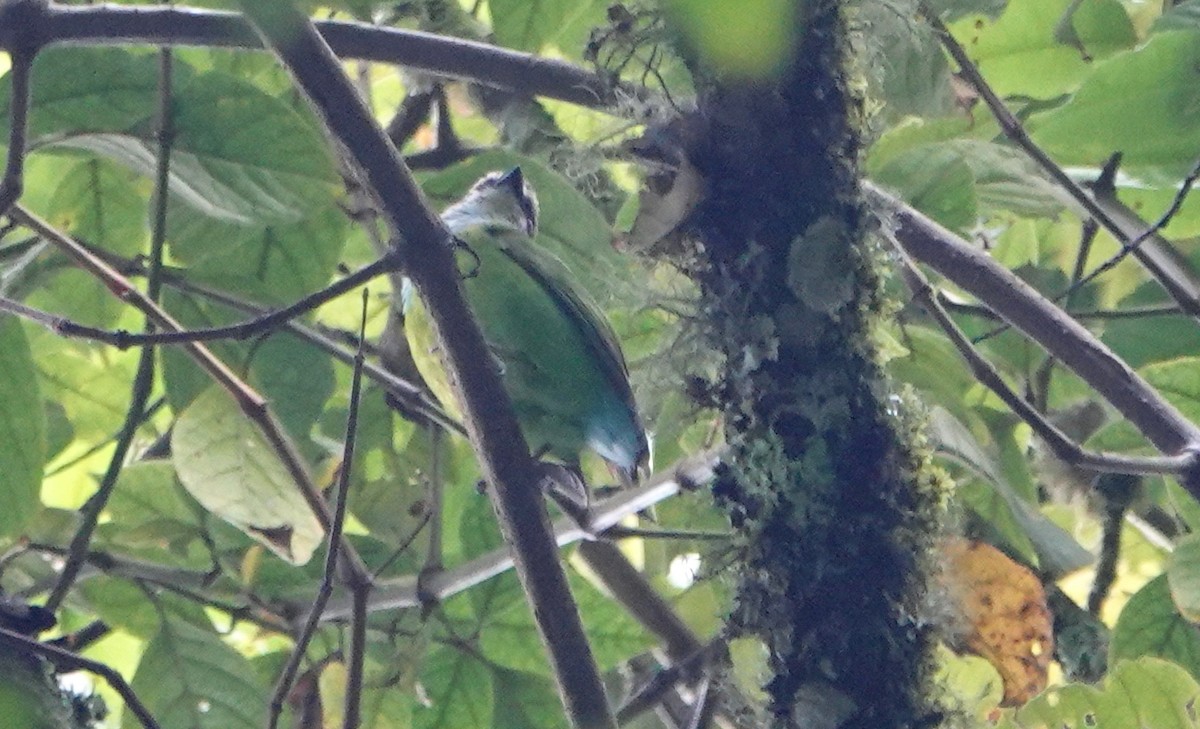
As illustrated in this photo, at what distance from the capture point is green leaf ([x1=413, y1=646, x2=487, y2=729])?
78.1 inches

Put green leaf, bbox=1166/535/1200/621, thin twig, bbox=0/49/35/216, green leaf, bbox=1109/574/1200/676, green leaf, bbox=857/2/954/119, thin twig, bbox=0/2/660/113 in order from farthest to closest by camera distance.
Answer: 1. green leaf, bbox=1109/574/1200/676
2. green leaf, bbox=857/2/954/119
3. green leaf, bbox=1166/535/1200/621
4. thin twig, bbox=0/2/660/113
5. thin twig, bbox=0/49/35/216

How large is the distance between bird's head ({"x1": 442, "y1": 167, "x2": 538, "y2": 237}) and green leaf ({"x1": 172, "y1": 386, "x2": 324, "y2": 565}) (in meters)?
0.44

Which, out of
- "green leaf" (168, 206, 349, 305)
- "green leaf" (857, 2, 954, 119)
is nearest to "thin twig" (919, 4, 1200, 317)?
"green leaf" (857, 2, 954, 119)

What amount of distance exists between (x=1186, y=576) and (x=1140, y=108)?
59cm

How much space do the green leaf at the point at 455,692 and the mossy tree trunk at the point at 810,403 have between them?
81cm

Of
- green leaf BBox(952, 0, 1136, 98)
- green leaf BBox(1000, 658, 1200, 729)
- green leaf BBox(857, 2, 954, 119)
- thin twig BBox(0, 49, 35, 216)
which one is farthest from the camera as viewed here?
green leaf BBox(952, 0, 1136, 98)

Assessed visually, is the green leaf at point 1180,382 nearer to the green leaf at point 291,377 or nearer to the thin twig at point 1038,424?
the thin twig at point 1038,424

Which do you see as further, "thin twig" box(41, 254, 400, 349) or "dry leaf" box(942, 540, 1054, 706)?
"dry leaf" box(942, 540, 1054, 706)

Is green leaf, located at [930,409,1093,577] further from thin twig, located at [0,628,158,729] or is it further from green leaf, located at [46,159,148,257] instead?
green leaf, located at [46,159,148,257]

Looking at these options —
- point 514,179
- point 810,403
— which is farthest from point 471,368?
point 514,179

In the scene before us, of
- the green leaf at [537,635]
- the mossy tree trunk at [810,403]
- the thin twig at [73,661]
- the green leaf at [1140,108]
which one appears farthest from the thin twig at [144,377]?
the green leaf at [1140,108]

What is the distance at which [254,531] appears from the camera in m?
1.76

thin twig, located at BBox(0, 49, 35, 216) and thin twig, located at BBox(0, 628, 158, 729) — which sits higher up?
thin twig, located at BBox(0, 49, 35, 216)

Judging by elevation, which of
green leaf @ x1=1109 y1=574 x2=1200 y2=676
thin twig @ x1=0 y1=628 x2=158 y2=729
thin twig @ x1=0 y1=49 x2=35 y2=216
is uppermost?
thin twig @ x1=0 y1=49 x2=35 y2=216
